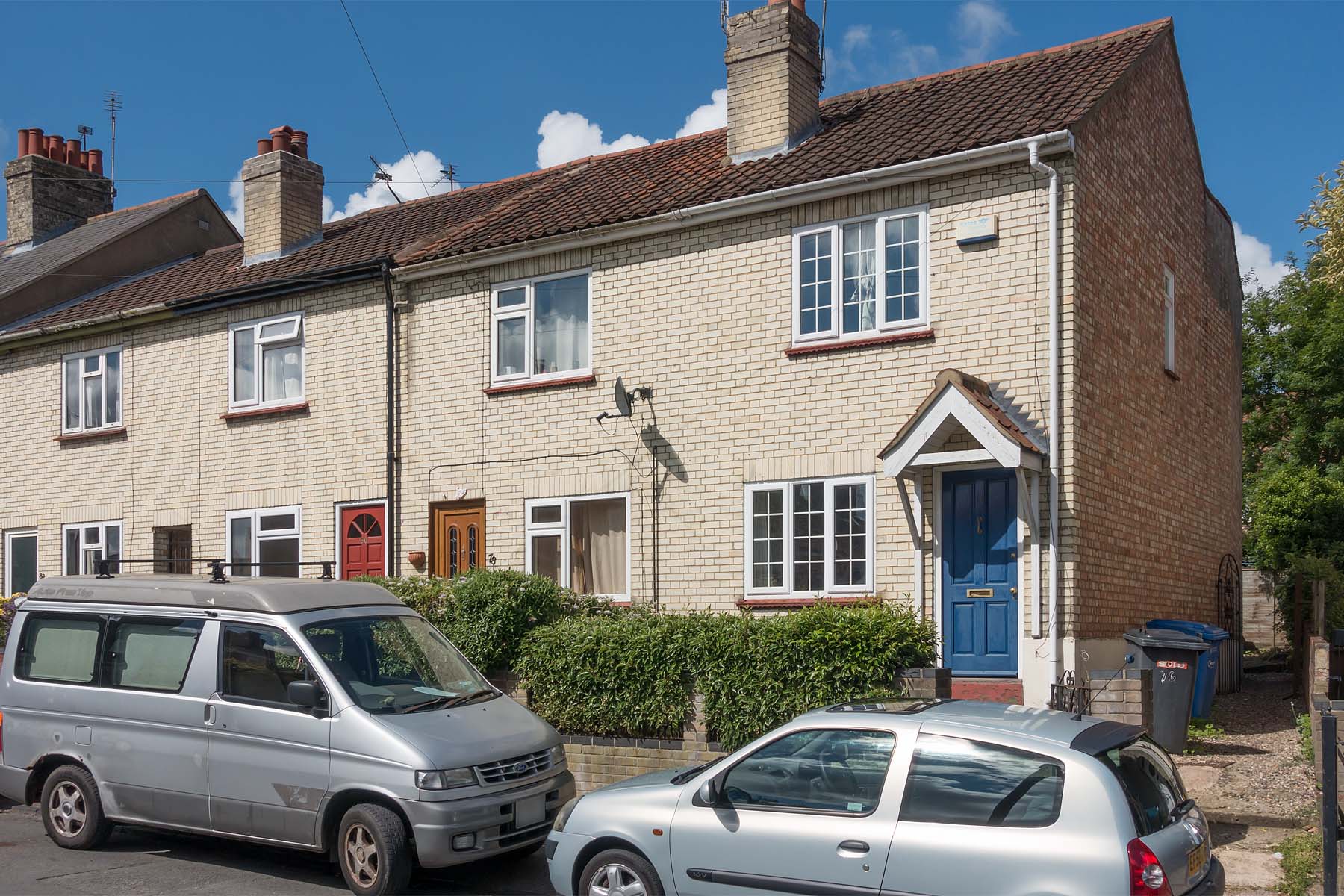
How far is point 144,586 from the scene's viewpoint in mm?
9727

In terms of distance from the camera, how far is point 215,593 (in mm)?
9344

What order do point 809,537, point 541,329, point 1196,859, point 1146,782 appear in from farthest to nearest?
point 541,329
point 809,537
point 1146,782
point 1196,859

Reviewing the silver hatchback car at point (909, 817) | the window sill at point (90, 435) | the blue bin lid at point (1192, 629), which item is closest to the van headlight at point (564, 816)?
the silver hatchback car at point (909, 817)

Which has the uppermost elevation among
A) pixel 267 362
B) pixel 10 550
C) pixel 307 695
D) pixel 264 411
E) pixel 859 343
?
pixel 267 362

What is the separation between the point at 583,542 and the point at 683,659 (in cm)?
419

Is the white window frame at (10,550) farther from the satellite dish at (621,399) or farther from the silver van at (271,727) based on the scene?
the satellite dish at (621,399)

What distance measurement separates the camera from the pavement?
8311mm

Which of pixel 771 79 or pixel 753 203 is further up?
pixel 771 79

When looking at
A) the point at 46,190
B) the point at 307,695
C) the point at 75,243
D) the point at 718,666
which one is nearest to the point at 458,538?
the point at 718,666

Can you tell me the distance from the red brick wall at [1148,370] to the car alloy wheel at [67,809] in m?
8.66

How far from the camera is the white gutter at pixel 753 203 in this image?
Result: 12211 millimetres

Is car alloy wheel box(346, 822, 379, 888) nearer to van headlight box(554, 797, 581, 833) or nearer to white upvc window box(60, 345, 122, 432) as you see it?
van headlight box(554, 797, 581, 833)

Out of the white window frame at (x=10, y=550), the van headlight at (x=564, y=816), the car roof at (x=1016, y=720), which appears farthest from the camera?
the white window frame at (x=10, y=550)

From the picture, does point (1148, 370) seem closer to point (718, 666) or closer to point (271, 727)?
point (718, 666)
